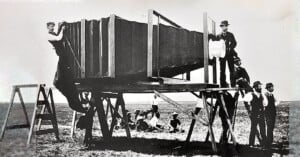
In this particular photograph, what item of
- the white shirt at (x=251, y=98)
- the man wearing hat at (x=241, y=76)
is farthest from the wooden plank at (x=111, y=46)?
the white shirt at (x=251, y=98)

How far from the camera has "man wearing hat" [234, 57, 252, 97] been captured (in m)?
5.85

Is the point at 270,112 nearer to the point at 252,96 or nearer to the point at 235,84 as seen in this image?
the point at 252,96

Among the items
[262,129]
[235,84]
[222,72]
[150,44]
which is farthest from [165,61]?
[262,129]

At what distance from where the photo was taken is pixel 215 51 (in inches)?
232

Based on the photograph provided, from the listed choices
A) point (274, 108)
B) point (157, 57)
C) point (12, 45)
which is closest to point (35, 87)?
point (12, 45)

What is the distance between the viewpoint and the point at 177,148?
600 cm

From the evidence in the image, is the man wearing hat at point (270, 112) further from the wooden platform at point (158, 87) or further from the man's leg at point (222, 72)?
the wooden platform at point (158, 87)

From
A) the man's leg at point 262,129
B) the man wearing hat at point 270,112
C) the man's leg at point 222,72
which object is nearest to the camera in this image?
the man wearing hat at point 270,112

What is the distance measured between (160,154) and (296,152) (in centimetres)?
190

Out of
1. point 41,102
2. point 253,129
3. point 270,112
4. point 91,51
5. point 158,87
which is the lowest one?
point 253,129

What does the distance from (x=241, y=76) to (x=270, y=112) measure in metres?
0.68

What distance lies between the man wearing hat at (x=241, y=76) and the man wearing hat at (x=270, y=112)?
28cm

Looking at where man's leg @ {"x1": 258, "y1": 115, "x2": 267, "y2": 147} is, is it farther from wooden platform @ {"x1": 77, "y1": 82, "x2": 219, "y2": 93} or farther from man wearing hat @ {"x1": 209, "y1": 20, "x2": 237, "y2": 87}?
wooden platform @ {"x1": 77, "y1": 82, "x2": 219, "y2": 93}

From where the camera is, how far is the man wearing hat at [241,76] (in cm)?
585
